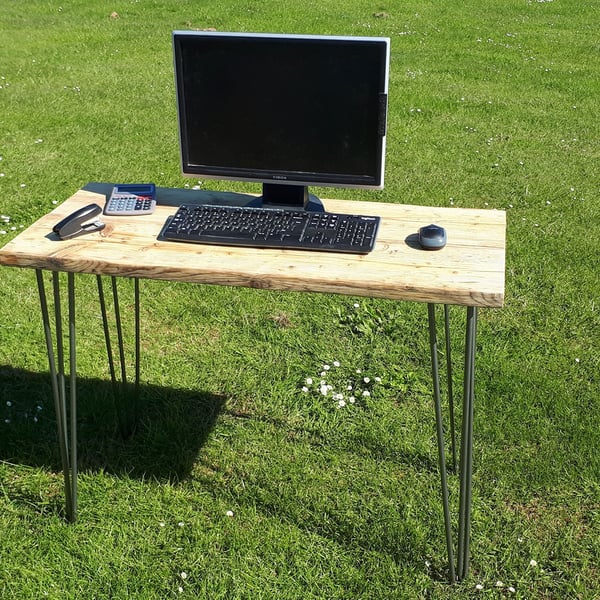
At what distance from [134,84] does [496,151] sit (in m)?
3.68

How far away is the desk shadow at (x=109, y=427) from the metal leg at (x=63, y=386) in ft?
0.90

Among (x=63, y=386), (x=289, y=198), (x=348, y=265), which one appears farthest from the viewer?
(x=289, y=198)

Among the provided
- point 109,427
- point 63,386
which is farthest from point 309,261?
point 109,427


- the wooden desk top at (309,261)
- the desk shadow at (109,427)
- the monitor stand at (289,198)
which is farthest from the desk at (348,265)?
the desk shadow at (109,427)

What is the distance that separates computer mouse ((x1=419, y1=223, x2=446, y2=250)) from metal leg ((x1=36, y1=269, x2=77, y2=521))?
110 cm

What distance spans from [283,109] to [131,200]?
0.62 m

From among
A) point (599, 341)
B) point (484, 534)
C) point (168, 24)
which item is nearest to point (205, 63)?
point (484, 534)

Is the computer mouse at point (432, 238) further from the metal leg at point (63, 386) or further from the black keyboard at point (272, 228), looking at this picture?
the metal leg at point (63, 386)

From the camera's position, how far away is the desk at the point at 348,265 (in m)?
2.29

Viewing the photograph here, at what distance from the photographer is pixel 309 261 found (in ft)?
7.95

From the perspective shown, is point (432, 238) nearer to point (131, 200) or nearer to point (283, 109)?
point (283, 109)

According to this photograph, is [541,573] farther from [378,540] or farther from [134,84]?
[134,84]

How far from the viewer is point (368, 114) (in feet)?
8.64

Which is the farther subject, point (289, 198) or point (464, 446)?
point (289, 198)
